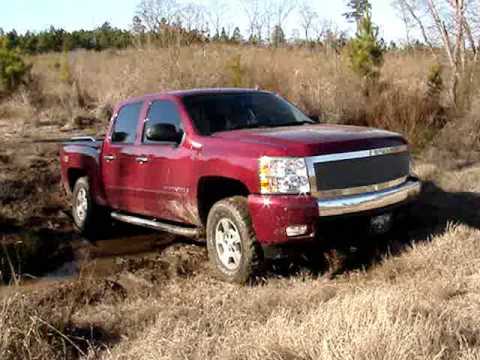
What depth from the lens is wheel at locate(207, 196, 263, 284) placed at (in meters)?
5.11

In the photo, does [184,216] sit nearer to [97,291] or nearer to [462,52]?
[97,291]

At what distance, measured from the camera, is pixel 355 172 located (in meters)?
5.18

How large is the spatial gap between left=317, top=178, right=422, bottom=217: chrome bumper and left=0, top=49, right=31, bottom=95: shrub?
58.6 feet

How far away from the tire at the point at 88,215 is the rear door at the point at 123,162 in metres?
0.46

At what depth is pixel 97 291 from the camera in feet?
17.0

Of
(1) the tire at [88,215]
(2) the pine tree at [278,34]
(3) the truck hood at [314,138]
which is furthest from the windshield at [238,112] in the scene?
(2) the pine tree at [278,34]

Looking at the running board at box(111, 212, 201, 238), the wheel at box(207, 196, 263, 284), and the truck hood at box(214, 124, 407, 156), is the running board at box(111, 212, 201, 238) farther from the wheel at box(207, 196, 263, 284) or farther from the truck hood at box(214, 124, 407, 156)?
the truck hood at box(214, 124, 407, 156)

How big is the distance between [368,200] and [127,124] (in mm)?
3100

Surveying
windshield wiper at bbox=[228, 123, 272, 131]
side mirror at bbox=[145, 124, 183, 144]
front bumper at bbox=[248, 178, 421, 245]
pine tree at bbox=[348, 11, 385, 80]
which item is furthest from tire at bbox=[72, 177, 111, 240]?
pine tree at bbox=[348, 11, 385, 80]

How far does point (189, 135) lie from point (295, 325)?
2687mm

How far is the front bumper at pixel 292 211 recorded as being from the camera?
4855 mm

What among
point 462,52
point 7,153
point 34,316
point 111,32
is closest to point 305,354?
point 34,316

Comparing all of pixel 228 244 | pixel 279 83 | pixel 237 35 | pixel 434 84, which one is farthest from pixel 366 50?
pixel 228 244

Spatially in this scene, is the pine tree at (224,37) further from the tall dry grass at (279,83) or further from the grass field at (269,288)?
the grass field at (269,288)
